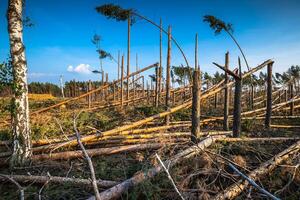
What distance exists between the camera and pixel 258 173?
266cm

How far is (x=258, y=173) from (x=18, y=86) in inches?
156

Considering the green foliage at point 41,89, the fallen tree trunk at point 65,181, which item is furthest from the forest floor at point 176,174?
the green foliage at point 41,89

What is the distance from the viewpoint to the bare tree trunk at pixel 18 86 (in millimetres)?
3371

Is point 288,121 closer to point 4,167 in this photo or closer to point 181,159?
point 181,159

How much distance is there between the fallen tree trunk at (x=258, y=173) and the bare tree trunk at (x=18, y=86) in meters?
3.21

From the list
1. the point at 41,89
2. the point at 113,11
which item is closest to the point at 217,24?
the point at 113,11

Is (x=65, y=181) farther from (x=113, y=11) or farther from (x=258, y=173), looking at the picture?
(x=113, y=11)

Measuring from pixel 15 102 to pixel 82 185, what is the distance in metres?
1.92

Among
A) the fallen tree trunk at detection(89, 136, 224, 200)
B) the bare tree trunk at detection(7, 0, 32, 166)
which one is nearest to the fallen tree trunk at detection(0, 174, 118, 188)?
the fallen tree trunk at detection(89, 136, 224, 200)

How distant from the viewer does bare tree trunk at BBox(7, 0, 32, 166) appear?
3.37 meters

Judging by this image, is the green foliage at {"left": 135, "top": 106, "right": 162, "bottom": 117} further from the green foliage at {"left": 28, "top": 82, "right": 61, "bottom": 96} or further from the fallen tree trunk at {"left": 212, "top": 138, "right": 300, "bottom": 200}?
the green foliage at {"left": 28, "top": 82, "right": 61, "bottom": 96}

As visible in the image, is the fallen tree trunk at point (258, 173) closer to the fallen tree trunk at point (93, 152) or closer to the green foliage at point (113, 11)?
the fallen tree trunk at point (93, 152)

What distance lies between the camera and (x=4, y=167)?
3520 mm

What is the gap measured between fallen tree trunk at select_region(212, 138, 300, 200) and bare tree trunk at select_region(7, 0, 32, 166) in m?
3.21
